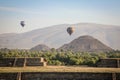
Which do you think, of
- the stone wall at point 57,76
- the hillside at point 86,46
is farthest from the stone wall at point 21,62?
the hillside at point 86,46

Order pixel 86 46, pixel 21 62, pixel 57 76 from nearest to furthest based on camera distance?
pixel 57 76
pixel 21 62
pixel 86 46

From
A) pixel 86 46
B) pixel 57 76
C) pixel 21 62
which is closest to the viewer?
pixel 57 76

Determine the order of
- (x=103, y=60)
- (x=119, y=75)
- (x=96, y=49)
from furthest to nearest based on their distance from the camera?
(x=96, y=49), (x=103, y=60), (x=119, y=75)

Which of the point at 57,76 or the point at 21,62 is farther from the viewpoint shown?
the point at 21,62

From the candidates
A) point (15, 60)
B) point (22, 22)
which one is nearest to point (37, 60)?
point (15, 60)

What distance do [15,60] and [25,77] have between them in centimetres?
1122

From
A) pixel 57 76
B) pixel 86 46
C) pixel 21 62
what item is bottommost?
pixel 57 76

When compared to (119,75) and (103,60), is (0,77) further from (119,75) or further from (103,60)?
(103,60)

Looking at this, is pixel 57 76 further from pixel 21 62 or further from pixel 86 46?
pixel 86 46

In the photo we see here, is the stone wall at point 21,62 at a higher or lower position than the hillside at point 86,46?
lower

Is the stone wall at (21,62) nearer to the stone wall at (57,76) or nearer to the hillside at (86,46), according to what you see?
the stone wall at (57,76)

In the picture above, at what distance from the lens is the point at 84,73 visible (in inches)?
727

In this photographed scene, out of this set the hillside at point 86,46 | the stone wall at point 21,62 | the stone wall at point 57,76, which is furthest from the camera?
the hillside at point 86,46

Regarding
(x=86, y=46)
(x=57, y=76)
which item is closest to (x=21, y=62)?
(x=57, y=76)
